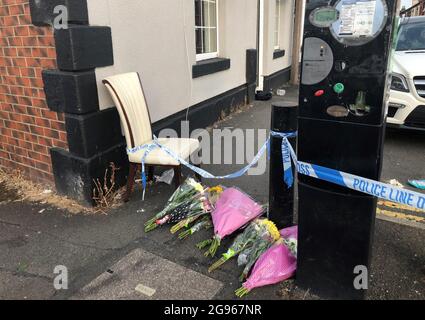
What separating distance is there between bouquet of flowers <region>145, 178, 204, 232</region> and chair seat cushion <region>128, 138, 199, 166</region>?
26 cm

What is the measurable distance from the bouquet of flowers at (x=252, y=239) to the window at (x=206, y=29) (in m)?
3.82

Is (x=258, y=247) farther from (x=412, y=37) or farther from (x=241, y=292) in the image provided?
(x=412, y=37)

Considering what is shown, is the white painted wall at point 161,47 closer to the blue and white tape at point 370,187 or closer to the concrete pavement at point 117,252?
the concrete pavement at point 117,252

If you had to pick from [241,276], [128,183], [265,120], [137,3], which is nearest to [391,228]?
[241,276]

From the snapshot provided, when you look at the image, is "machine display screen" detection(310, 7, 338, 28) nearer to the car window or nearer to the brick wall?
the brick wall

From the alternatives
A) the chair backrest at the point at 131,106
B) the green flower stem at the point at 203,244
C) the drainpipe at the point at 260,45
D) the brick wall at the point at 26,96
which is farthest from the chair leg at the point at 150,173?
the drainpipe at the point at 260,45

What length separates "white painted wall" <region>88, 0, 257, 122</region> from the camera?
3.59 m

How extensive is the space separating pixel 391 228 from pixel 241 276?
1.48m

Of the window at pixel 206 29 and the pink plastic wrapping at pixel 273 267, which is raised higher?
the window at pixel 206 29

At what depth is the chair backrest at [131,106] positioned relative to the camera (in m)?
3.37

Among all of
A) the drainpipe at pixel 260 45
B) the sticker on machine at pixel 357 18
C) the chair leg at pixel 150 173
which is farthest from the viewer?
the drainpipe at pixel 260 45

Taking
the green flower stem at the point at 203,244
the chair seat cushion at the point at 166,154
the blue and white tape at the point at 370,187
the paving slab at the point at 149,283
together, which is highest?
the blue and white tape at the point at 370,187

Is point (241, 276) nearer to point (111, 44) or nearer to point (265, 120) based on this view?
point (111, 44)

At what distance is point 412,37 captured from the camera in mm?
5840
